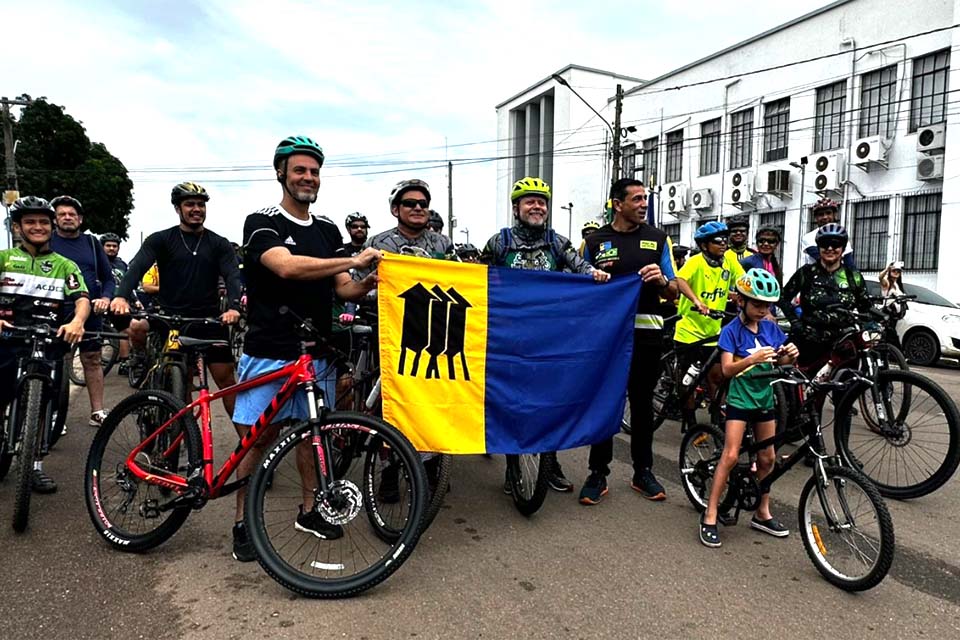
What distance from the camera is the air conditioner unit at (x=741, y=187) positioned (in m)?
24.5

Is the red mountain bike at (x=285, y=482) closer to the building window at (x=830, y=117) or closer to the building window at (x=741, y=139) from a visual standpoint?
the building window at (x=830, y=117)

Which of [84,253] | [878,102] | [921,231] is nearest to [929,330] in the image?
[921,231]

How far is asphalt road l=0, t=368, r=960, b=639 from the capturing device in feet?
9.39

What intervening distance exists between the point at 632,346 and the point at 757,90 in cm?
2377

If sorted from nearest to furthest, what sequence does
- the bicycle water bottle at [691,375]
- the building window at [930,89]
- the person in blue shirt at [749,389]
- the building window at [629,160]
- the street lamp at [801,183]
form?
the person in blue shirt at [749,389] < the bicycle water bottle at [691,375] < the building window at [930,89] < the street lamp at [801,183] < the building window at [629,160]

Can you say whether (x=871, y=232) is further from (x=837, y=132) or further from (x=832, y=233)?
(x=832, y=233)

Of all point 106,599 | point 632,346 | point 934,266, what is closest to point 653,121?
point 934,266

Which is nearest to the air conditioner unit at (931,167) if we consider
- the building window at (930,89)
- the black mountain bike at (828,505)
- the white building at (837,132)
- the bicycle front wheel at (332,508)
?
the white building at (837,132)

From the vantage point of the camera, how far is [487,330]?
4113mm

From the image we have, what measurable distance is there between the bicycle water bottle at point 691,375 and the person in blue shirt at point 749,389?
5.58 feet

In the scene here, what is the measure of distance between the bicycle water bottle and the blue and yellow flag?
1.50m

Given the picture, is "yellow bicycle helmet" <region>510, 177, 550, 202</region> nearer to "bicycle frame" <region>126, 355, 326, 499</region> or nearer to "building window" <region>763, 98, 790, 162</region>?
"bicycle frame" <region>126, 355, 326, 499</region>

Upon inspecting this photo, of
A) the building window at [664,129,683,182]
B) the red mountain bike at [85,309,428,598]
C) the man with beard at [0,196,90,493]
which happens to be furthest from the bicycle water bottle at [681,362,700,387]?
the building window at [664,129,683,182]

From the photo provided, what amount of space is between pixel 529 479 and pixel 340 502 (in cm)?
146
